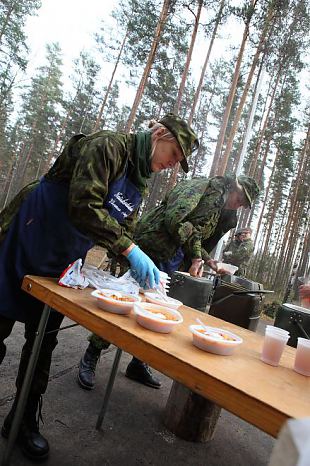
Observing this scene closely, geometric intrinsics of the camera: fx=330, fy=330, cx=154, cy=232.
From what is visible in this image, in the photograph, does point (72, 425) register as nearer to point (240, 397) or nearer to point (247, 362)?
point (247, 362)

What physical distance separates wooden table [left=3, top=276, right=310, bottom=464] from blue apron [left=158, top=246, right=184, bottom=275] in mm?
1771

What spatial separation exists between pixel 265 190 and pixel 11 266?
87.6 ft

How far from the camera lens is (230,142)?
12.3 meters

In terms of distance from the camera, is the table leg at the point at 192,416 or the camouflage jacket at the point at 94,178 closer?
the camouflage jacket at the point at 94,178

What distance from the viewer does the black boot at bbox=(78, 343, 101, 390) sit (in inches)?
113

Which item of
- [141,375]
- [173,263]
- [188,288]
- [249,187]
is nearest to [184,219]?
[173,263]

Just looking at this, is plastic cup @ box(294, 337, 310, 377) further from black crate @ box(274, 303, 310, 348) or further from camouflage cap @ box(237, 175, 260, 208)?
camouflage cap @ box(237, 175, 260, 208)

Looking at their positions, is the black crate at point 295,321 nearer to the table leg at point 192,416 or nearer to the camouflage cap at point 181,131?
the table leg at point 192,416

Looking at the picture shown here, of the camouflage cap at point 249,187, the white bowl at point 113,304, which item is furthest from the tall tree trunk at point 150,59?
the white bowl at point 113,304

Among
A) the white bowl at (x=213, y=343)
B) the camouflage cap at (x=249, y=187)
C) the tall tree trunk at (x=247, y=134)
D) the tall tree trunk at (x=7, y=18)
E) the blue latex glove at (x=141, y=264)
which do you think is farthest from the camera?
the tall tree trunk at (x=7, y=18)

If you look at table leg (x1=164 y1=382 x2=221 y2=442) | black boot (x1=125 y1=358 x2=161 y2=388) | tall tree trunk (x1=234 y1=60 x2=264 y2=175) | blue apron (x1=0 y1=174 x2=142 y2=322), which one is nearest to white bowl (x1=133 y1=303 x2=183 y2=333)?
blue apron (x1=0 y1=174 x2=142 y2=322)

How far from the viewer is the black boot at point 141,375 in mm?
3305

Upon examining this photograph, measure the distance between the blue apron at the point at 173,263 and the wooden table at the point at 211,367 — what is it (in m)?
1.77

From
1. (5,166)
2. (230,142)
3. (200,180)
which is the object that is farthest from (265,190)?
(5,166)
